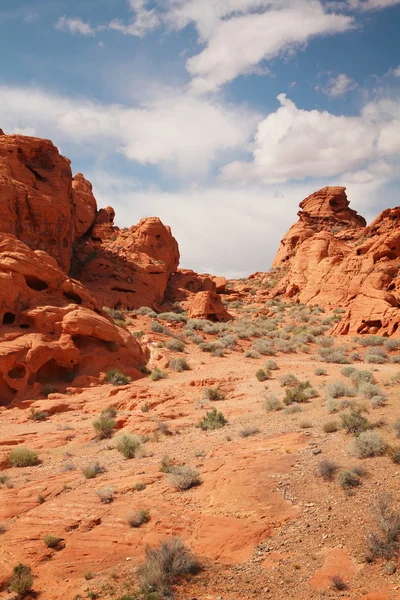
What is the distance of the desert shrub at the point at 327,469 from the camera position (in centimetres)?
705

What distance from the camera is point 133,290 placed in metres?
30.9

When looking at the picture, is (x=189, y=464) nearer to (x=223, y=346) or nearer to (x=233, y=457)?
(x=233, y=457)

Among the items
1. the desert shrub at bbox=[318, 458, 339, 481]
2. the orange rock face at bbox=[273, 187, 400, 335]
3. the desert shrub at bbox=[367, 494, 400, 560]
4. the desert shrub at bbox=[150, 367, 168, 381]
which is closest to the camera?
the desert shrub at bbox=[367, 494, 400, 560]

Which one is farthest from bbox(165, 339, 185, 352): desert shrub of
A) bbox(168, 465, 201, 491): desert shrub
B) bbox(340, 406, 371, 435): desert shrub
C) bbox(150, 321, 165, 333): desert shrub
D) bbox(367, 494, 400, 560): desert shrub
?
bbox(367, 494, 400, 560): desert shrub

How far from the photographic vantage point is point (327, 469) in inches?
279

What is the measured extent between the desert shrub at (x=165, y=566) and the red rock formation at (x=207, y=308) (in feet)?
79.0

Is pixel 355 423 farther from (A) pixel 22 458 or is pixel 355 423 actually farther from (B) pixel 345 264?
(B) pixel 345 264

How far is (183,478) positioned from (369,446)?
3227 mm

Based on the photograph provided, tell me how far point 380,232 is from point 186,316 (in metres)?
16.2

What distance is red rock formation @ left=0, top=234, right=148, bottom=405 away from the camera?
1487 centimetres

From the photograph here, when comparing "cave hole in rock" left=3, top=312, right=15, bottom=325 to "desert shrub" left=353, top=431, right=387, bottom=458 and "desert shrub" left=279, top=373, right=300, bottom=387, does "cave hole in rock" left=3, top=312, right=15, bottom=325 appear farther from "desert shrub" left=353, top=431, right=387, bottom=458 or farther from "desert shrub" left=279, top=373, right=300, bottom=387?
Answer: "desert shrub" left=353, top=431, right=387, bottom=458

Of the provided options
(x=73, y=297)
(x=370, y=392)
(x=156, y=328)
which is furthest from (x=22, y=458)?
(x=156, y=328)

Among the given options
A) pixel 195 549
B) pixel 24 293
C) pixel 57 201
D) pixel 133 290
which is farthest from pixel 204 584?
pixel 133 290

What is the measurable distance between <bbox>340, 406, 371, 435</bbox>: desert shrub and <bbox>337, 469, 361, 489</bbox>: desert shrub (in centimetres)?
160
